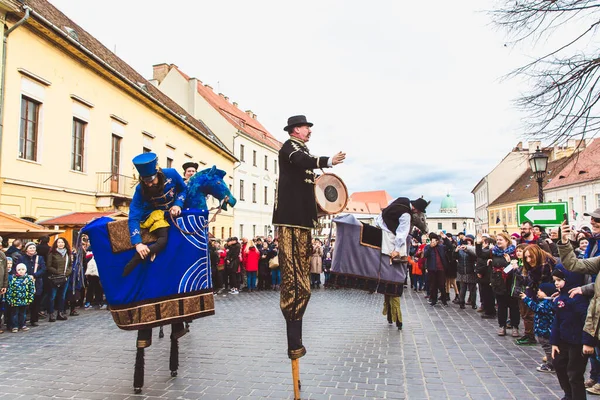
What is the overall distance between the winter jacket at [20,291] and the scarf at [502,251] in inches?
364

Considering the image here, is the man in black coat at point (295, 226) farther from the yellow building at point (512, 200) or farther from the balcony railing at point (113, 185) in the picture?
the yellow building at point (512, 200)

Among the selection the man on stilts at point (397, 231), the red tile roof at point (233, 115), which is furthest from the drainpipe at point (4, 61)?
the red tile roof at point (233, 115)

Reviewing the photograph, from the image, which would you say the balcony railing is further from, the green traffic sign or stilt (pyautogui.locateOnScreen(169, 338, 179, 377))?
the green traffic sign

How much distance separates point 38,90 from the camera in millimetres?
14805

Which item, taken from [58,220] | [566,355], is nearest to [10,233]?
[58,220]

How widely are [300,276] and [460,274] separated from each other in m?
8.79

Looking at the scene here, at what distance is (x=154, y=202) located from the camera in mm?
4773

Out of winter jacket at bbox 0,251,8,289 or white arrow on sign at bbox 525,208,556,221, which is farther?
white arrow on sign at bbox 525,208,556,221

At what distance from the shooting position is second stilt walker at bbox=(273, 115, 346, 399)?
424cm

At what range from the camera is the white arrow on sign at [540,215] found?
10.5 m

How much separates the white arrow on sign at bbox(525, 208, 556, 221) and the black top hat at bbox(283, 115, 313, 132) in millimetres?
8070

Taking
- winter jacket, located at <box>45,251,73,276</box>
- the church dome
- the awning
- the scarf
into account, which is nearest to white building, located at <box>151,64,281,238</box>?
the awning

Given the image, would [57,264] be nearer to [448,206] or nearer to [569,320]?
[569,320]

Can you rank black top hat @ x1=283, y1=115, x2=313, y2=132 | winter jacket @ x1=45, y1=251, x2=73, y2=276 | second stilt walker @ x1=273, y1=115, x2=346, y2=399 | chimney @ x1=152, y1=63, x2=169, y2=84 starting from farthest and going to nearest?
chimney @ x1=152, y1=63, x2=169, y2=84 < winter jacket @ x1=45, y1=251, x2=73, y2=276 < black top hat @ x1=283, y1=115, x2=313, y2=132 < second stilt walker @ x1=273, y1=115, x2=346, y2=399
